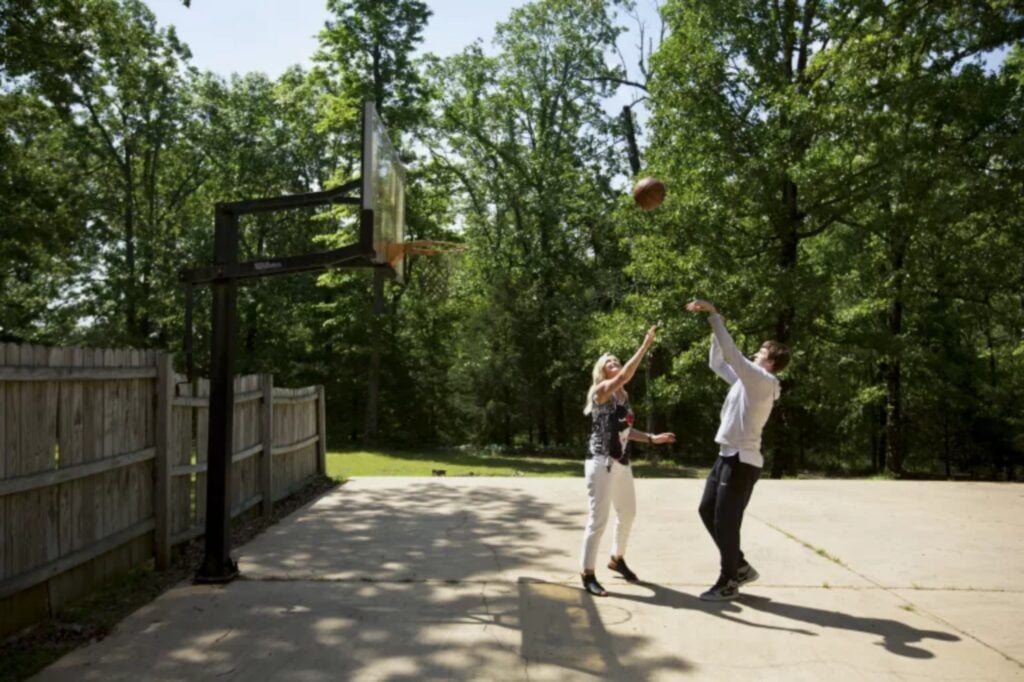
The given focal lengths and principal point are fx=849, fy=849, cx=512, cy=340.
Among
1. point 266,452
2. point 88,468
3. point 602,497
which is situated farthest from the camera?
point 266,452

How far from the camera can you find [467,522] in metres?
9.87

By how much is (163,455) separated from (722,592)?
4.68 m

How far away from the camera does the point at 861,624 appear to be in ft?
18.9

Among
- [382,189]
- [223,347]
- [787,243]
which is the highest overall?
[787,243]

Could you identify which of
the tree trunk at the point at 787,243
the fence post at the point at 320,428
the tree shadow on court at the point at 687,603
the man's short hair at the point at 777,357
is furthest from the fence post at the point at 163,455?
the tree trunk at the point at 787,243

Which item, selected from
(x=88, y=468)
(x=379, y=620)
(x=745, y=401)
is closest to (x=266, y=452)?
(x=88, y=468)

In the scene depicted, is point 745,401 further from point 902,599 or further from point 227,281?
point 227,281

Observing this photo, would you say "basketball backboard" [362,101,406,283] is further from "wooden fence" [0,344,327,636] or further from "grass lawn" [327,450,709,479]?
"grass lawn" [327,450,709,479]

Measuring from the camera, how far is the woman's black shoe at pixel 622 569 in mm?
6883

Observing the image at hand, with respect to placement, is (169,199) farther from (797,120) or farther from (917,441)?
(917,441)

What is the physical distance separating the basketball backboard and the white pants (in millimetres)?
2386

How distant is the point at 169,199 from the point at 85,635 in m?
35.7

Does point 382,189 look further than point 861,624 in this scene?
Yes

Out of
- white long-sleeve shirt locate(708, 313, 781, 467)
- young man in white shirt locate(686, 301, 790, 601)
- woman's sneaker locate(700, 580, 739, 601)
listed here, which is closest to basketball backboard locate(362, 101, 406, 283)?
young man in white shirt locate(686, 301, 790, 601)
